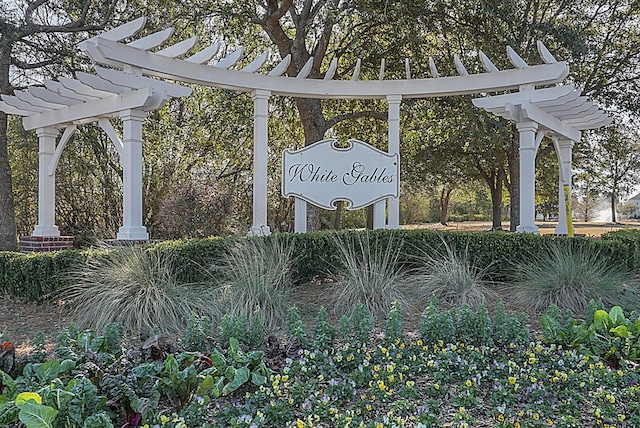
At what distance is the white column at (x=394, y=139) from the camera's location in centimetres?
717

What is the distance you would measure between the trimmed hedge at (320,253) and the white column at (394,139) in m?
0.95

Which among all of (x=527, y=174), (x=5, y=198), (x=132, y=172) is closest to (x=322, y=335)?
(x=132, y=172)

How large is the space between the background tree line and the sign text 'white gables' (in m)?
1.36

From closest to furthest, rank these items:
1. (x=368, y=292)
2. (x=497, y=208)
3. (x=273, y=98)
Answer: (x=368, y=292)
(x=273, y=98)
(x=497, y=208)

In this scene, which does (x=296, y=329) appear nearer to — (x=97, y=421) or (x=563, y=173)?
(x=97, y=421)

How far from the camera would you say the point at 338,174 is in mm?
6922

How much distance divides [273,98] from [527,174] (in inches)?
214

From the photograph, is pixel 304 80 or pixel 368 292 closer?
pixel 368 292

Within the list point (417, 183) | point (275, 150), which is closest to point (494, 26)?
point (275, 150)

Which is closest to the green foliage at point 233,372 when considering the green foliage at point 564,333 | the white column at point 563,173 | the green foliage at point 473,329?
the green foliage at point 473,329

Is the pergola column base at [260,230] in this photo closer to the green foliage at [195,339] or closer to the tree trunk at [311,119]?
the tree trunk at [311,119]

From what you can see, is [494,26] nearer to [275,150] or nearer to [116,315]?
[275,150]

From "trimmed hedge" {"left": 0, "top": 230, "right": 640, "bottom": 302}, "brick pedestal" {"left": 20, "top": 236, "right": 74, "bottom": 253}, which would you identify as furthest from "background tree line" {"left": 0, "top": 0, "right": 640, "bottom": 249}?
"trimmed hedge" {"left": 0, "top": 230, "right": 640, "bottom": 302}

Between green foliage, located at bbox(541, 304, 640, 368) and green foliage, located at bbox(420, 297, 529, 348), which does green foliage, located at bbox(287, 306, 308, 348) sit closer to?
green foliage, located at bbox(420, 297, 529, 348)
